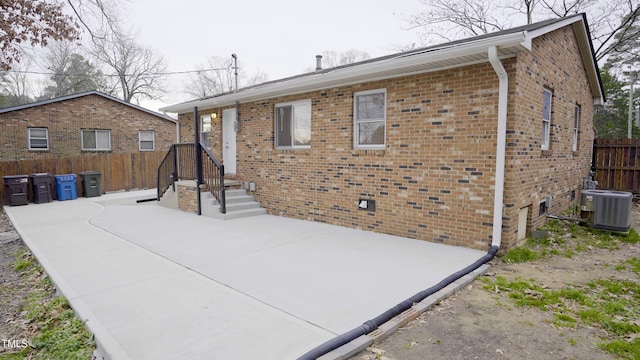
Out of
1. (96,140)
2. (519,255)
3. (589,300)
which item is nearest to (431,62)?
(519,255)

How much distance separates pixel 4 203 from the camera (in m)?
11.6

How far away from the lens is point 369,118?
22.6ft

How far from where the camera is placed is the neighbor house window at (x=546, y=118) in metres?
6.57

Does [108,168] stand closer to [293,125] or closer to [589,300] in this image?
[293,125]

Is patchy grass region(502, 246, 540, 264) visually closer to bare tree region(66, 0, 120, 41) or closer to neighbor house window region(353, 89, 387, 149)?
neighbor house window region(353, 89, 387, 149)

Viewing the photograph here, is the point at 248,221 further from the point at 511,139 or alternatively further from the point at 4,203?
the point at 4,203

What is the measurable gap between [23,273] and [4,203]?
29.2ft

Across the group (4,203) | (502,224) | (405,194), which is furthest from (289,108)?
(4,203)

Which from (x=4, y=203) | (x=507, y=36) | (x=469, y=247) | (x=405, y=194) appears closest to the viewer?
(x=507, y=36)

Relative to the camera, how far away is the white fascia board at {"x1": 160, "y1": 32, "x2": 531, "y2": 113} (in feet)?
15.4

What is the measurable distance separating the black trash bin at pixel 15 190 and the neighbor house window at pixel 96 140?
4.73m

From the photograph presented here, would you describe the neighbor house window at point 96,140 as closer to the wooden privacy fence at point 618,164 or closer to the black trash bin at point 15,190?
the black trash bin at point 15,190

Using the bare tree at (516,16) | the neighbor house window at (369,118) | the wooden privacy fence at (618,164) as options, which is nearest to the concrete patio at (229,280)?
the neighbor house window at (369,118)

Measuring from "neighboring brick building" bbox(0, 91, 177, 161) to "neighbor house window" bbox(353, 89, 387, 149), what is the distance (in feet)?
46.7
